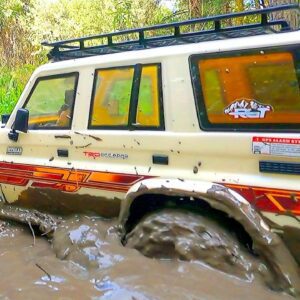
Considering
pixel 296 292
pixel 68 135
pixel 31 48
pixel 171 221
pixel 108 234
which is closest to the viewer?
pixel 296 292

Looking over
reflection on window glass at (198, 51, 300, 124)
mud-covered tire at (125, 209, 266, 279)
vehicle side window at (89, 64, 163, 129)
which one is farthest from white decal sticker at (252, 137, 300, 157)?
vehicle side window at (89, 64, 163, 129)

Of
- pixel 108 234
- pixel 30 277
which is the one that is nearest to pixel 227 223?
pixel 108 234

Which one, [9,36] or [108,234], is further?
[9,36]

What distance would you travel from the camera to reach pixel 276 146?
110 inches

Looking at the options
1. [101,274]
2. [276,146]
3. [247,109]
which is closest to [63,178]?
[101,274]

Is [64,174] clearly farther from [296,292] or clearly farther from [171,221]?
[296,292]

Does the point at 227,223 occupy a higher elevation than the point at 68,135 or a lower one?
lower

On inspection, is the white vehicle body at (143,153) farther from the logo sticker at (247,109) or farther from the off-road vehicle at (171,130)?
the logo sticker at (247,109)

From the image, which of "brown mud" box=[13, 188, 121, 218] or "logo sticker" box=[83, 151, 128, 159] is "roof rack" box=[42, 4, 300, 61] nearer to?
"logo sticker" box=[83, 151, 128, 159]

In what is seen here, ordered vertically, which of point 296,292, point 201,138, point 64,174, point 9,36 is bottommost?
point 296,292

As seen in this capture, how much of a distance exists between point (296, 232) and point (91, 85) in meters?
1.96

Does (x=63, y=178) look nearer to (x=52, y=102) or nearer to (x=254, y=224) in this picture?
(x=52, y=102)

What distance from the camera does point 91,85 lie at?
3.66m

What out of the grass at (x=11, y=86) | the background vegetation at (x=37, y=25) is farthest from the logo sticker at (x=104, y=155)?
the background vegetation at (x=37, y=25)
